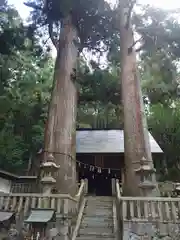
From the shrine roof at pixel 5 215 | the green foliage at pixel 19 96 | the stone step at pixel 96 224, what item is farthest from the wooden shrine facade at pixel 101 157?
the shrine roof at pixel 5 215

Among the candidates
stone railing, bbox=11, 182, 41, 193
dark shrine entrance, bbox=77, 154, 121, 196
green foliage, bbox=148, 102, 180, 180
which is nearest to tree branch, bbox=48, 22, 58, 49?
dark shrine entrance, bbox=77, 154, 121, 196

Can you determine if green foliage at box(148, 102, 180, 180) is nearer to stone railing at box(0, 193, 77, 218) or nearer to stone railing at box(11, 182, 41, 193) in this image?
stone railing at box(11, 182, 41, 193)

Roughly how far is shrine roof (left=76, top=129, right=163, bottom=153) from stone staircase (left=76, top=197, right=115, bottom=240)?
3.90 metres

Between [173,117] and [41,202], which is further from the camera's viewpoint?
[173,117]

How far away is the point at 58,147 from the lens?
917 cm

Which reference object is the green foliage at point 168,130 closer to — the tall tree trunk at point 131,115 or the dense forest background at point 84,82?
the dense forest background at point 84,82

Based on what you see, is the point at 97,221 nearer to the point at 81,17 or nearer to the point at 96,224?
the point at 96,224

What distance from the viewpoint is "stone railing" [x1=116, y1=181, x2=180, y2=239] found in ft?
19.6

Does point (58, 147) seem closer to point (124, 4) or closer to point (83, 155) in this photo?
point (83, 155)

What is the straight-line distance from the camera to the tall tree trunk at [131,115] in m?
9.08

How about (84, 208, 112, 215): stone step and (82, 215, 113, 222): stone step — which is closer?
(82, 215, 113, 222): stone step

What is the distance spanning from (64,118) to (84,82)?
13.5ft

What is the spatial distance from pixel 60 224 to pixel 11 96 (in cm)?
1198

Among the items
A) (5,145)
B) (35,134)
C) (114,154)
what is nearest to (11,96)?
(35,134)
